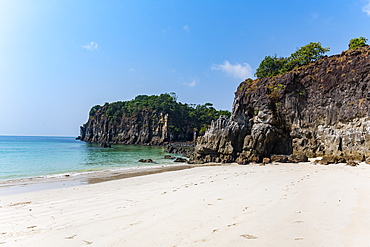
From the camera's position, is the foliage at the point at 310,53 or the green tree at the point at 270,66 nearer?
the foliage at the point at 310,53

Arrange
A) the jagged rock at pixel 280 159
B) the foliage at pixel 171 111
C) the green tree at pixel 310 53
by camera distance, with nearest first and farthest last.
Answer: the jagged rock at pixel 280 159, the green tree at pixel 310 53, the foliage at pixel 171 111

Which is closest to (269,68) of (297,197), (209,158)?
(209,158)

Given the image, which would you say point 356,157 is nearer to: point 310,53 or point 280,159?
point 280,159

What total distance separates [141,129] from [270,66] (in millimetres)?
65135

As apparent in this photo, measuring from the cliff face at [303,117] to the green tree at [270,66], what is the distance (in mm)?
6704

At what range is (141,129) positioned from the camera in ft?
294

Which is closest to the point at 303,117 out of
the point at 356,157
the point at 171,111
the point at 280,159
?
the point at 280,159

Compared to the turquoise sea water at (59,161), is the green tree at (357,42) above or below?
above

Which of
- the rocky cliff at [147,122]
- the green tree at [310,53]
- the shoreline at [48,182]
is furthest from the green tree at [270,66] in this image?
the rocky cliff at [147,122]

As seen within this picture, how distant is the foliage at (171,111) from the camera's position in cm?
9076

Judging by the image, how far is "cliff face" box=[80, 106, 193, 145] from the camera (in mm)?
84812

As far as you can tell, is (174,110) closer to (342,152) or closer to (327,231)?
(342,152)

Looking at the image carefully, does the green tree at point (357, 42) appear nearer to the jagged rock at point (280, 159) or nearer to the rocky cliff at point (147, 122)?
the jagged rock at point (280, 159)

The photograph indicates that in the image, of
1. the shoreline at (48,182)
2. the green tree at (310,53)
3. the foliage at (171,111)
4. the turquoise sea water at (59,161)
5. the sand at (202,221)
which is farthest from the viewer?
the foliage at (171,111)
